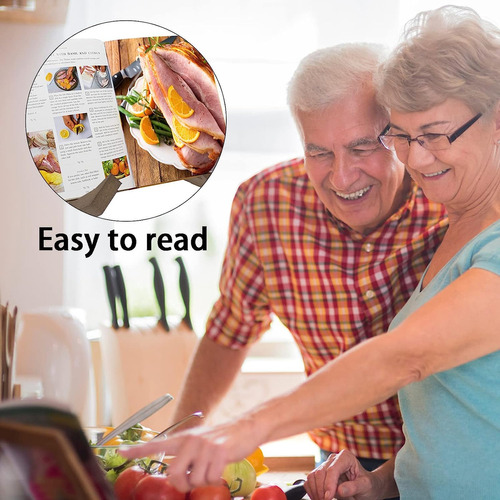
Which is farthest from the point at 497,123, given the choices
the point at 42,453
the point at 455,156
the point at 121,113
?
the point at 121,113

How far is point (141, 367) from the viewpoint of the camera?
5.50ft

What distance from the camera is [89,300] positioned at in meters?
1.79

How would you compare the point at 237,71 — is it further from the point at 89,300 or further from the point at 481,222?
the point at 481,222

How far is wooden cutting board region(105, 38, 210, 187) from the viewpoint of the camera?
61.1 inches

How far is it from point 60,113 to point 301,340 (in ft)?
2.28

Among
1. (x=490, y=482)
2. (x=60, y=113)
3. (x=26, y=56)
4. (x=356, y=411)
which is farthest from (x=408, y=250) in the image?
(x=26, y=56)

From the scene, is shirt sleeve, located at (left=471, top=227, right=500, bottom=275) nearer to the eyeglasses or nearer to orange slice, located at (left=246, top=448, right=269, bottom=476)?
the eyeglasses

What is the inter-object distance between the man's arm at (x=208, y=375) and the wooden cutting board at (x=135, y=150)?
0.38m

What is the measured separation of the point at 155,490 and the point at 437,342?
347 mm

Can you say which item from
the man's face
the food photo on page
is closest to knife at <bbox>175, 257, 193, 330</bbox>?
the food photo on page

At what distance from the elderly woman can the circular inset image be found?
588mm

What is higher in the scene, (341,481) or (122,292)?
(122,292)

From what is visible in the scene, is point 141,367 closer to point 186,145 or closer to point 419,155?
point 186,145

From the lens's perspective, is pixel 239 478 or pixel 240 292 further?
pixel 240 292
